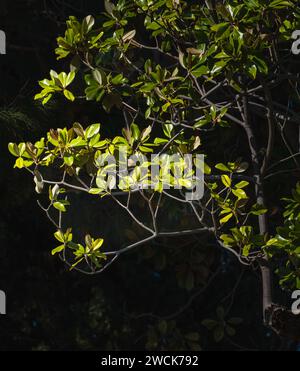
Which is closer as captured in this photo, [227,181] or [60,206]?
[227,181]

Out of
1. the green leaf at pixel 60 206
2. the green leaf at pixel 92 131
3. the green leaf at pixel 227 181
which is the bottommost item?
the green leaf at pixel 60 206

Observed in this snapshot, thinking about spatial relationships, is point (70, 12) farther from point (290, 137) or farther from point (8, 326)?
point (8, 326)

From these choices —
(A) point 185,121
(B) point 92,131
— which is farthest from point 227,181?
(B) point 92,131

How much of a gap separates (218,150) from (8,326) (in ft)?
6.06

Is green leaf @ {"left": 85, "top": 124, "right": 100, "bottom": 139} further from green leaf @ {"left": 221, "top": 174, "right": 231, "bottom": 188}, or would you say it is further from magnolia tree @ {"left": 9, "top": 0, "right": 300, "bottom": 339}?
green leaf @ {"left": 221, "top": 174, "right": 231, "bottom": 188}

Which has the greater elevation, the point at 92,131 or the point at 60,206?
the point at 92,131

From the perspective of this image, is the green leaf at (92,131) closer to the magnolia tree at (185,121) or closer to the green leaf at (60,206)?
the magnolia tree at (185,121)

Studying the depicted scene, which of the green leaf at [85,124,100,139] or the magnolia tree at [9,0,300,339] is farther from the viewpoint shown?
the green leaf at [85,124,100,139]

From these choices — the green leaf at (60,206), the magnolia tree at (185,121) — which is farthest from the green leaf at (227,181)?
the green leaf at (60,206)

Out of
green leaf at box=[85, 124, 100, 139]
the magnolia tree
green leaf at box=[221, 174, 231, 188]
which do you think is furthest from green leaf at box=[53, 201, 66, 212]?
green leaf at box=[221, 174, 231, 188]

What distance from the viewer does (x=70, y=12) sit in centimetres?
547

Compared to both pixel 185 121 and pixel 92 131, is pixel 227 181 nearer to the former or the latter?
pixel 185 121
